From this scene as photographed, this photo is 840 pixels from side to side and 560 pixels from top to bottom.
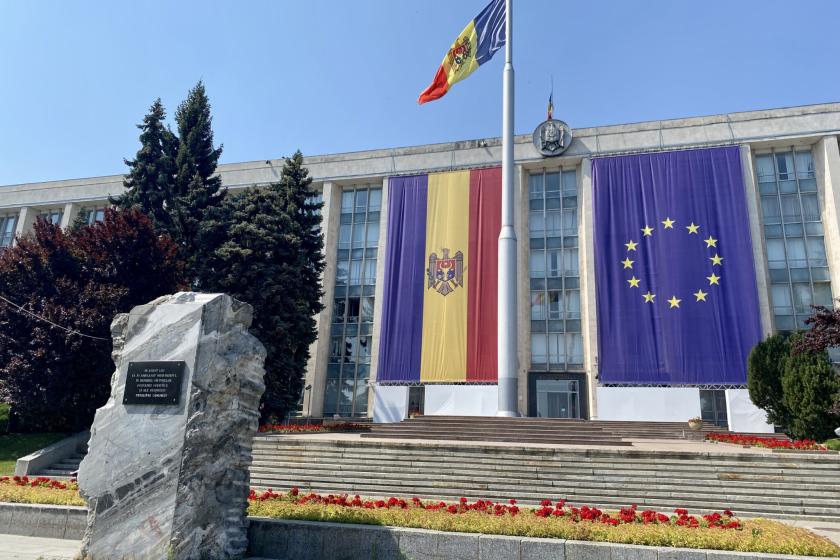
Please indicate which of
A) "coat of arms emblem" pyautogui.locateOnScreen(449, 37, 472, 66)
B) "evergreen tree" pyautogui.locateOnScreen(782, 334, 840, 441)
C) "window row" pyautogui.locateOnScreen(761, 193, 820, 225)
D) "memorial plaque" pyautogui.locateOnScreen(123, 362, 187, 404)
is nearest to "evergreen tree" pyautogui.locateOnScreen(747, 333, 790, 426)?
"evergreen tree" pyautogui.locateOnScreen(782, 334, 840, 441)

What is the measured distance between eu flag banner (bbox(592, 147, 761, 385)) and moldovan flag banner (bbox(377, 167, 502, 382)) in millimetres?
6721

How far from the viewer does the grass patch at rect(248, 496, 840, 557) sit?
263 inches

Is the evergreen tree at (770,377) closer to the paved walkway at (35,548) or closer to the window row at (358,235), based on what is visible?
the paved walkway at (35,548)

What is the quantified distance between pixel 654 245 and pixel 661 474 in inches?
895

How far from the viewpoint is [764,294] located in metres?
31.4

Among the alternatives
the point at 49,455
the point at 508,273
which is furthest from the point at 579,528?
the point at 49,455

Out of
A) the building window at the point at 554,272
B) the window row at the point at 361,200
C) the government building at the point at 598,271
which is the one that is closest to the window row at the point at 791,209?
the government building at the point at 598,271

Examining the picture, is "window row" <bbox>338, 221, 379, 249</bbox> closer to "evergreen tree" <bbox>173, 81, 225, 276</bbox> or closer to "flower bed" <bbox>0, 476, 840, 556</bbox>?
"evergreen tree" <bbox>173, 81, 225, 276</bbox>

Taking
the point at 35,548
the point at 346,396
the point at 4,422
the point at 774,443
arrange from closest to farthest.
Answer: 1. the point at 35,548
2. the point at 774,443
3. the point at 4,422
4. the point at 346,396

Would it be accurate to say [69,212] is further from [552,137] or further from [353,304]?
[552,137]

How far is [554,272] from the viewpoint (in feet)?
117

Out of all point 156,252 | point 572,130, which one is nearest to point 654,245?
point 572,130

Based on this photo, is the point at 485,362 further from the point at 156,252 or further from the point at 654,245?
the point at 156,252

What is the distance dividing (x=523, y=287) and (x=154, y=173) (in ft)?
75.2
